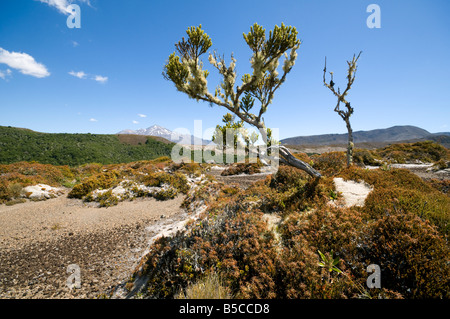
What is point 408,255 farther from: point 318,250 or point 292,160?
point 292,160

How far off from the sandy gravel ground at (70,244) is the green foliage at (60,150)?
3856 centimetres

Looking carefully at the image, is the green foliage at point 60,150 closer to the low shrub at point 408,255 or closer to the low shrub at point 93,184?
the low shrub at point 93,184

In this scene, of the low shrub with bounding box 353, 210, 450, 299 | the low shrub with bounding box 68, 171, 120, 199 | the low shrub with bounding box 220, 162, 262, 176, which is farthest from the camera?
the low shrub with bounding box 220, 162, 262, 176

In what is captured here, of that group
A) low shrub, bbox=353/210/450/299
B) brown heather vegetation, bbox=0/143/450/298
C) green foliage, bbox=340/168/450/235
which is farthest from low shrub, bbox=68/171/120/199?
green foliage, bbox=340/168/450/235

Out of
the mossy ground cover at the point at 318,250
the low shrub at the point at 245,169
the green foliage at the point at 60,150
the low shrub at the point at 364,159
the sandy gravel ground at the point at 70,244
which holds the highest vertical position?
the green foliage at the point at 60,150

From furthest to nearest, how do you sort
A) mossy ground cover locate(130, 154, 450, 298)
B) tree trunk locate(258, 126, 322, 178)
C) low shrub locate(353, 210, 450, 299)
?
1. tree trunk locate(258, 126, 322, 178)
2. mossy ground cover locate(130, 154, 450, 298)
3. low shrub locate(353, 210, 450, 299)

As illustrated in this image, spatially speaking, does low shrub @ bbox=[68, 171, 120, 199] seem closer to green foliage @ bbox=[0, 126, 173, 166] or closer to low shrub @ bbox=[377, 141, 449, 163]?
low shrub @ bbox=[377, 141, 449, 163]

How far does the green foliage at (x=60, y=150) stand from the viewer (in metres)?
37.2

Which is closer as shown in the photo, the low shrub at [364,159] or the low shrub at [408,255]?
the low shrub at [408,255]

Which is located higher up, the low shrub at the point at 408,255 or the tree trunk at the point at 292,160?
the tree trunk at the point at 292,160

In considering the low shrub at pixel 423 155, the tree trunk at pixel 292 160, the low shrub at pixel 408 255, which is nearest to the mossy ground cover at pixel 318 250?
the low shrub at pixel 408 255

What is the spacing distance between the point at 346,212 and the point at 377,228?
2.72ft

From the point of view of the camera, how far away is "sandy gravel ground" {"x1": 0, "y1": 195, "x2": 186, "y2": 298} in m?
4.52

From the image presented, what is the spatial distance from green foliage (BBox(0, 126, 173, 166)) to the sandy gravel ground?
1518 inches
